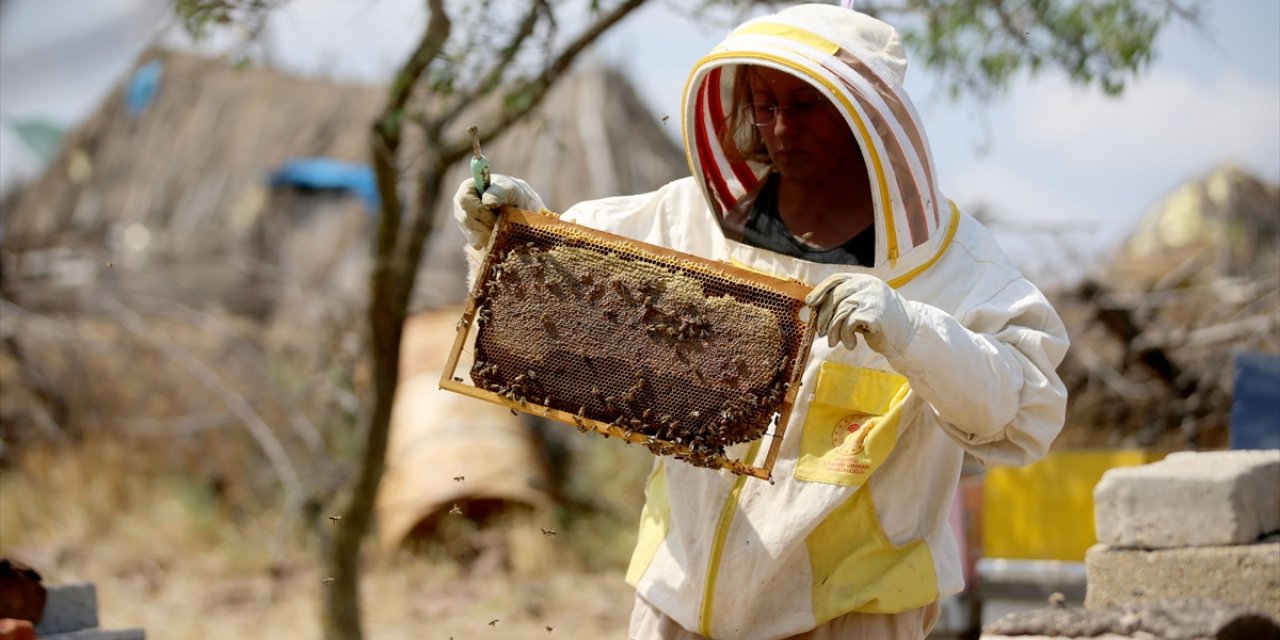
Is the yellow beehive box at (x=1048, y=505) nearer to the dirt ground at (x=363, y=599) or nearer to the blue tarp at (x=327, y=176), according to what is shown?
the dirt ground at (x=363, y=599)

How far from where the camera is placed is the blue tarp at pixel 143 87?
1962 cm

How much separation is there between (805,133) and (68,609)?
2994 millimetres

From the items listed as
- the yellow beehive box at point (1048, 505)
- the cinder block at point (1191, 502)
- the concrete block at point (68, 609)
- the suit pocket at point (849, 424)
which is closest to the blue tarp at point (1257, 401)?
the cinder block at point (1191, 502)

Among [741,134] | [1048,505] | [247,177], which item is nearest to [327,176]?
[247,177]

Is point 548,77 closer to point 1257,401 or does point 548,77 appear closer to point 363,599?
point 1257,401

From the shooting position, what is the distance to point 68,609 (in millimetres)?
4547

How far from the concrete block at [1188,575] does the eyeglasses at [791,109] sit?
7.27ft

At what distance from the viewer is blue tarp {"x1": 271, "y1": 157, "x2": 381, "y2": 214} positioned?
17.5 m

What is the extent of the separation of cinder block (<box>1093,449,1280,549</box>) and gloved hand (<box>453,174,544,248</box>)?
2.62m

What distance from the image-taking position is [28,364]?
11117 millimetres

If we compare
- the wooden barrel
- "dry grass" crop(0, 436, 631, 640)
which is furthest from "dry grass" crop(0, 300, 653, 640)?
the wooden barrel

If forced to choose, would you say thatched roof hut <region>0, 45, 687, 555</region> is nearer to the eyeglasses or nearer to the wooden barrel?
the wooden barrel

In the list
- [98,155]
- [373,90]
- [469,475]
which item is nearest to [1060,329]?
[469,475]

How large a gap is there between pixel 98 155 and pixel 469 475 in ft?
40.9
